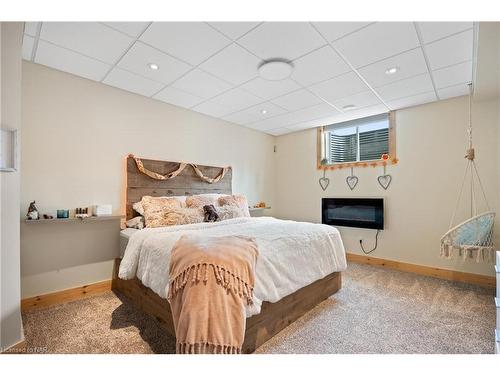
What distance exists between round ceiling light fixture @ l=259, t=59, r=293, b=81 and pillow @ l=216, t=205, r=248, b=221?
65.7 inches

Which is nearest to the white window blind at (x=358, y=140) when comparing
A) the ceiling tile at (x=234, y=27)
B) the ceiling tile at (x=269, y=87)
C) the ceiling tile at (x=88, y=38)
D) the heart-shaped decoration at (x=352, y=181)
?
the heart-shaped decoration at (x=352, y=181)

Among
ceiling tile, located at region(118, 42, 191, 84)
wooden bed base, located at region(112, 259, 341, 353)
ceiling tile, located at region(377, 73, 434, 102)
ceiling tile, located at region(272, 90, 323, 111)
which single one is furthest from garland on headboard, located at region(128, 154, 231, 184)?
ceiling tile, located at region(377, 73, 434, 102)

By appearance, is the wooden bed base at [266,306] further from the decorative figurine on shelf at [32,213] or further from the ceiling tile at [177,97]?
the ceiling tile at [177,97]

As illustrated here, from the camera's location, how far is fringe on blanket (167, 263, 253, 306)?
55.0 inches

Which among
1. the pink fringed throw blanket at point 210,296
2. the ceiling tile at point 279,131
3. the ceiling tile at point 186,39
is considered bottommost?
the pink fringed throw blanket at point 210,296

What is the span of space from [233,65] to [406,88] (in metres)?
2.13

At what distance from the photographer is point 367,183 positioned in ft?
13.0

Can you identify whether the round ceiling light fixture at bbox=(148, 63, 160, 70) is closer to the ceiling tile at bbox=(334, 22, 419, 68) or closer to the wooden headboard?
the wooden headboard

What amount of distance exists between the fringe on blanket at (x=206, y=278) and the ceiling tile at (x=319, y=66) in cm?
Result: 203

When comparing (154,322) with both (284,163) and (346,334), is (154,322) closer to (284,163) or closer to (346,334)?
(346,334)

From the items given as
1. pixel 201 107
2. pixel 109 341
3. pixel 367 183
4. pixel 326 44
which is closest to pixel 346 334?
pixel 109 341

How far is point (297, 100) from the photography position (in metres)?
3.30

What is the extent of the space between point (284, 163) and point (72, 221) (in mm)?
3751

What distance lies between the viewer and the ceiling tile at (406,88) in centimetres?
272
